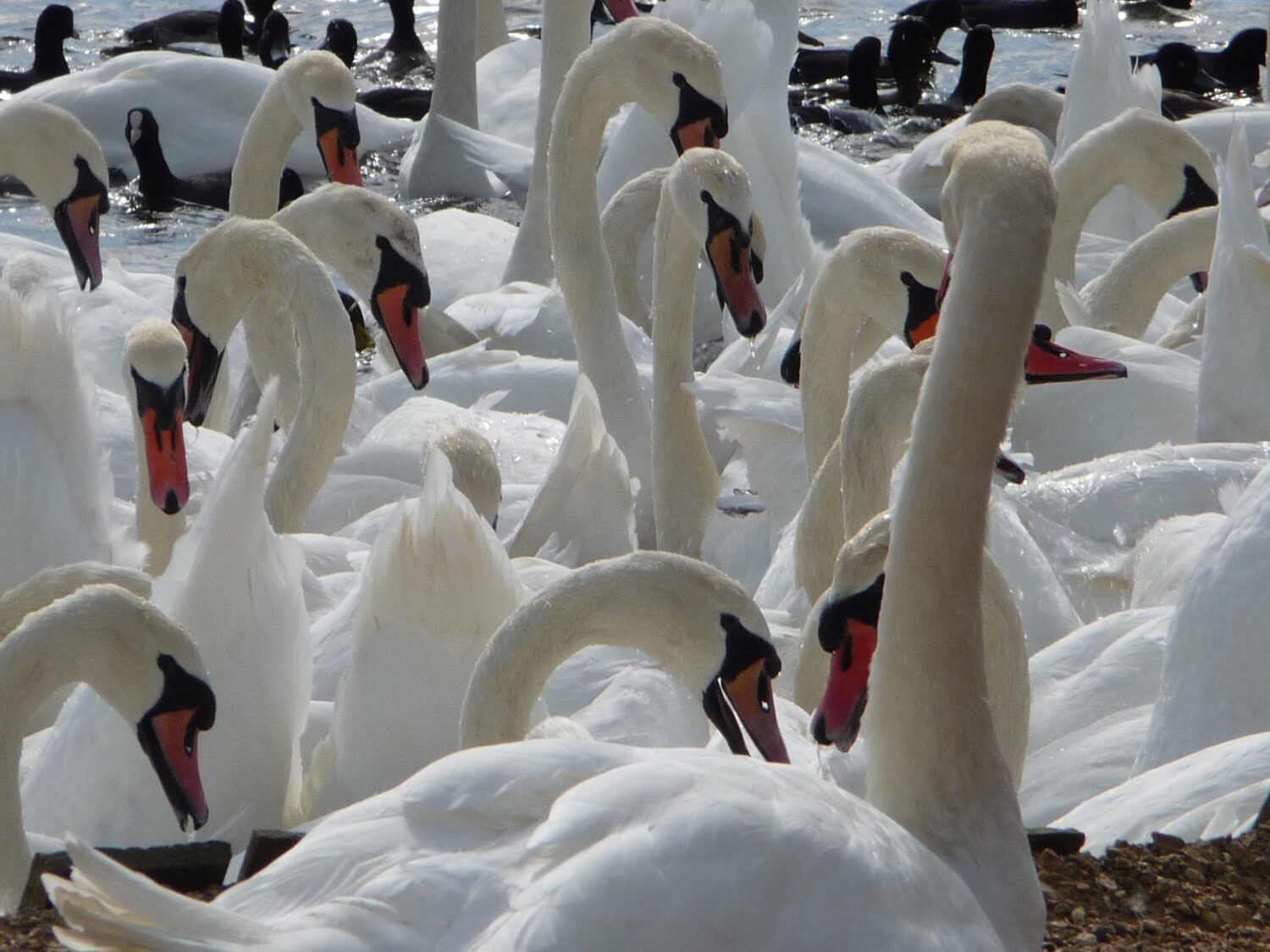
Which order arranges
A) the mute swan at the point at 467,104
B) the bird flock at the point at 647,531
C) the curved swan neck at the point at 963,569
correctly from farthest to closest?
the mute swan at the point at 467,104 < the curved swan neck at the point at 963,569 < the bird flock at the point at 647,531

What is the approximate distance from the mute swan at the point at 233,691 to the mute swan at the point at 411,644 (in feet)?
0.57

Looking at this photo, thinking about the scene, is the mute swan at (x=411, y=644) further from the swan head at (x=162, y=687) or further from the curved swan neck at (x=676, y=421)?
the curved swan neck at (x=676, y=421)

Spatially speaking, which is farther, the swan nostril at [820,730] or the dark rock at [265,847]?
the swan nostril at [820,730]

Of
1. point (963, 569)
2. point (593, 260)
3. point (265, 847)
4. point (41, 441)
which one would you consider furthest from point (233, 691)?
point (593, 260)

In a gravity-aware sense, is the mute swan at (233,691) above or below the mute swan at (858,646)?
below

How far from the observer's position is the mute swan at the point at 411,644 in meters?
3.87

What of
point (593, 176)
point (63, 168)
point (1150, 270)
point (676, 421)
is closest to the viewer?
point (676, 421)

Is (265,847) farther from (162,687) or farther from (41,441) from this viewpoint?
(41,441)

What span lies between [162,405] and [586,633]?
1.78m

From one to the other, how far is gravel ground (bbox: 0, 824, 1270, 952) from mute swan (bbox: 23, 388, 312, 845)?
82 centimetres

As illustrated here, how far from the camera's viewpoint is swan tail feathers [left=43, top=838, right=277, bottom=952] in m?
2.20

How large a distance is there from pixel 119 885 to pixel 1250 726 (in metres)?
2.31

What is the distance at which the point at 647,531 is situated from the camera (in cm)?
647

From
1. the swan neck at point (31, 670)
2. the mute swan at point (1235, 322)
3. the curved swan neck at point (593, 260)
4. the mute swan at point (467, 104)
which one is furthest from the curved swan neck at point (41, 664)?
the mute swan at point (467, 104)
